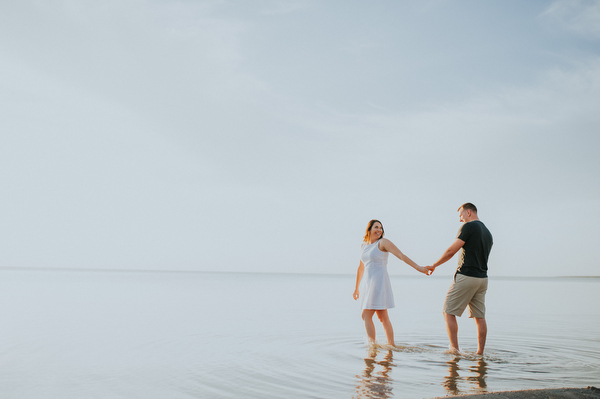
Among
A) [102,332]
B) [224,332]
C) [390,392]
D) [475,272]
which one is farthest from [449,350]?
[102,332]

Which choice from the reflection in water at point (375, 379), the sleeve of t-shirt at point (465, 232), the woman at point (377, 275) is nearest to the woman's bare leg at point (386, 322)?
the woman at point (377, 275)

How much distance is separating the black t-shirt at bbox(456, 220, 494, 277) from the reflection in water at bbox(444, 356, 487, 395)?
4.39 feet

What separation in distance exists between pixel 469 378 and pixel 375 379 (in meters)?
1.12

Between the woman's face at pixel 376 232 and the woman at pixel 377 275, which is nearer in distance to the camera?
the woman at pixel 377 275

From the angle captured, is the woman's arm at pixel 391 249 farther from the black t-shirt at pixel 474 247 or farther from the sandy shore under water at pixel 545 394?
the sandy shore under water at pixel 545 394

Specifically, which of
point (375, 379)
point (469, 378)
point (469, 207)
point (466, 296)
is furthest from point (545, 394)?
point (469, 207)

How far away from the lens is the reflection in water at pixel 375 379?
4785mm

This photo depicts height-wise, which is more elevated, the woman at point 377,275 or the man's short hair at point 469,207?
the man's short hair at point 469,207

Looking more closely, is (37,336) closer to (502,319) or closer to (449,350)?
(449,350)

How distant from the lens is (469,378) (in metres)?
5.41

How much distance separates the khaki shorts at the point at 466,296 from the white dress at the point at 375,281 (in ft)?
3.10

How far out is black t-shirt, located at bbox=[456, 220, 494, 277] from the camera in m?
7.00

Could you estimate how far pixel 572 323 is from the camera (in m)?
12.5

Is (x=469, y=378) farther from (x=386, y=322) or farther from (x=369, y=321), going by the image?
(x=369, y=321)
